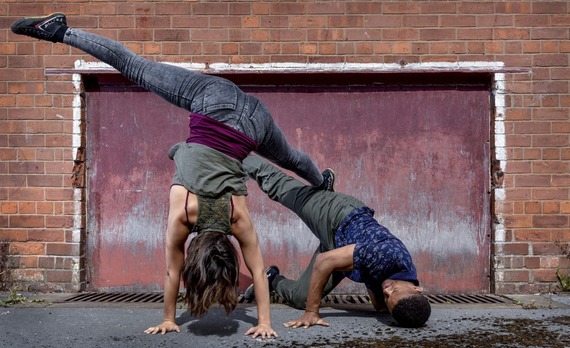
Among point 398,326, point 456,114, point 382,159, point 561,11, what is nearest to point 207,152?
point 398,326

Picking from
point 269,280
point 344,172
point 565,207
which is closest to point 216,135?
point 269,280

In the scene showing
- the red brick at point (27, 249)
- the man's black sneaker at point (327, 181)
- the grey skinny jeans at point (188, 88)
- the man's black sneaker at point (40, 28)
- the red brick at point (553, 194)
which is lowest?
the red brick at point (27, 249)

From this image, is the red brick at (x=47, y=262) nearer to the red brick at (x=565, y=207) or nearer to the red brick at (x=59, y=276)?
the red brick at (x=59, y=276)

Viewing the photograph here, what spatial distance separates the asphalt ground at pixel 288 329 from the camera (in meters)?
4.43

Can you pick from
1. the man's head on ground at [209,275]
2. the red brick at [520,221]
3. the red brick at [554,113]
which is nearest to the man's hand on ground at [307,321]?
the man's head on ground at [209,275]

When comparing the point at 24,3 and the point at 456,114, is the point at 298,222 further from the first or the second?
the point at 24,3

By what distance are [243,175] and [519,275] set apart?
308 centimetres

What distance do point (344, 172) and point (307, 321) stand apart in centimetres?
206

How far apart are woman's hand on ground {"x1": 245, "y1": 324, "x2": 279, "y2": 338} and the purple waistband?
3.88 ft

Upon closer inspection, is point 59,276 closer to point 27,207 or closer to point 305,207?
point 27,207

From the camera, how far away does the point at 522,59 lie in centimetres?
636

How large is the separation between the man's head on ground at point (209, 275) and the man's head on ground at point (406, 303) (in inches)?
45.3

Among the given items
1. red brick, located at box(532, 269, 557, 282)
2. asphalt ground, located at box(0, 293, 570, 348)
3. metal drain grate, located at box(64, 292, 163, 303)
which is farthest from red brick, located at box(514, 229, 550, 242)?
metal drain grate, located at box(64, 292, 163, 303)

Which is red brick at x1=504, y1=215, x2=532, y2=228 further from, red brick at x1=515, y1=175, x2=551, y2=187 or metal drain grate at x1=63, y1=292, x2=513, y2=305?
metal drain grate at x1=63, y1=292, x2=513, y2=305
